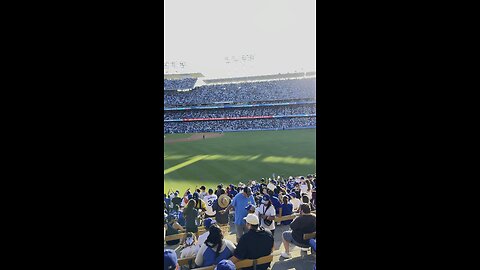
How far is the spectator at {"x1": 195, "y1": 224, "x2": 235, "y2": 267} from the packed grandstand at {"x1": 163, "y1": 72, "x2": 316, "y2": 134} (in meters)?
17.9

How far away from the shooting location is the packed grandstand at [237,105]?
21312mm

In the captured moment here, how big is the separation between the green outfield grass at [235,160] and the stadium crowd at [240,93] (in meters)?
7.81

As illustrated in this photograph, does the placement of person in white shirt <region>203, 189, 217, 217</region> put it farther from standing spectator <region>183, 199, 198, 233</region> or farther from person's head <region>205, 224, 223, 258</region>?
person's head <region>205, 224, 223, 258</region>

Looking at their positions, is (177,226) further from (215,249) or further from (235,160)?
(235,160)

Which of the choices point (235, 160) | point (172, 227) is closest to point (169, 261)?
point (172, 227)

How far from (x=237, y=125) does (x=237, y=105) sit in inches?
72.4

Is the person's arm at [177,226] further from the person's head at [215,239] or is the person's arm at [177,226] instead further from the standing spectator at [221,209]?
the person's head at [215,239]

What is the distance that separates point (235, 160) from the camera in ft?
36.2
